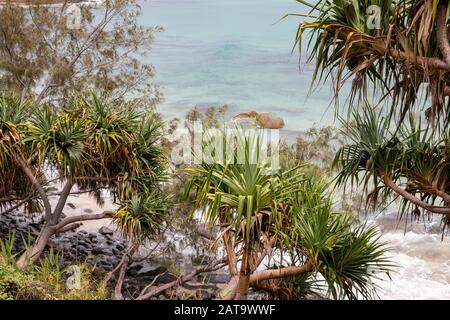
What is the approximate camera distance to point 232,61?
44.0m

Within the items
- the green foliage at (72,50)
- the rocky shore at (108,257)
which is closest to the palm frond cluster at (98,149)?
the rocky shore at (108,257)

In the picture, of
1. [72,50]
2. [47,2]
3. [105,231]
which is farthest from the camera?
[72,50]

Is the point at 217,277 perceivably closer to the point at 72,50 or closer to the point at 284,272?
the point at 284,272

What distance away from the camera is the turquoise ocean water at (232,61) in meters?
34.0

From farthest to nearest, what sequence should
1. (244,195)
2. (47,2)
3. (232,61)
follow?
(232,61) < (47,2) < (244,195)

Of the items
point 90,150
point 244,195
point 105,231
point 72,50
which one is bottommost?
point 105,231

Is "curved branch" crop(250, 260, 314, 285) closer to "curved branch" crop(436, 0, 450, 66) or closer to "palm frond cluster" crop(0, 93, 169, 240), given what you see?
"curved branch" crop(436, 0, 450, 66)

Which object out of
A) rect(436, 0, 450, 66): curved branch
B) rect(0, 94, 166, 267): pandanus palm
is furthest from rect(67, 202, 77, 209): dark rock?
rect(436, 0, 450, 66): curved branch

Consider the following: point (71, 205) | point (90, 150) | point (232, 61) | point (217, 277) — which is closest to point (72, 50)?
point (71, 205)

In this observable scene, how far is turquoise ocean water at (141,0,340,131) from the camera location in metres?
34.0

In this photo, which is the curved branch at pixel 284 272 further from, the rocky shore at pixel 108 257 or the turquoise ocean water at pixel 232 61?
the turquoise ocean water at pixel 232 61

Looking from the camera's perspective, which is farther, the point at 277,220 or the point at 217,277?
the point at 217,277

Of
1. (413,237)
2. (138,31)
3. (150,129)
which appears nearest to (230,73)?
(138,31)

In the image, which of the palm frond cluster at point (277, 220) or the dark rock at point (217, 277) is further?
the dark rock at point (217, 277)
